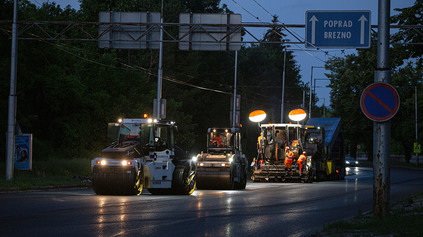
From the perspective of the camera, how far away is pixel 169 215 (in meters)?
15.7

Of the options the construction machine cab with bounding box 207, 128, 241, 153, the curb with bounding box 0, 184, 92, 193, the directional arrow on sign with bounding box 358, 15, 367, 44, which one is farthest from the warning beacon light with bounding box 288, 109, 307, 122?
the curb with bounding box 0, 184, 92, 193

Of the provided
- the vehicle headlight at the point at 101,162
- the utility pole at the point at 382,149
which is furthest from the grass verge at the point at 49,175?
the utility pole at the point at 382,149

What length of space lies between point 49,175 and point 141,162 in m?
12.4

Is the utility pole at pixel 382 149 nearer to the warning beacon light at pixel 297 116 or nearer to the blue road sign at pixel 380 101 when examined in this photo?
the blue road sign at pixel 380 101

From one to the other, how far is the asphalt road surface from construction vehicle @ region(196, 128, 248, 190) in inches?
196

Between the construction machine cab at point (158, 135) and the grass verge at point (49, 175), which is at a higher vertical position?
the construction machine cab at point (158, 135)

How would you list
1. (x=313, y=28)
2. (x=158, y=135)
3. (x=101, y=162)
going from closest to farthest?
1. (x=101, y=162)
2. (x=158, y=135)
3. (x=313, y=28)

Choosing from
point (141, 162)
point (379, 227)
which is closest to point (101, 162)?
point (141, 162)

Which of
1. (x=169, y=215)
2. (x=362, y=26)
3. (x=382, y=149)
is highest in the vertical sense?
(x=362, y=26)

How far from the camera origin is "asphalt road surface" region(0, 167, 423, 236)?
41.7 ft

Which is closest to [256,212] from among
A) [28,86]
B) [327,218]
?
[327,218]

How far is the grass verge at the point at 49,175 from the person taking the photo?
25791mm

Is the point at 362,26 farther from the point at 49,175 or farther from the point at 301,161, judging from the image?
the point at 49,175

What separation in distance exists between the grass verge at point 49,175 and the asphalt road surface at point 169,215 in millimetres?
4913
